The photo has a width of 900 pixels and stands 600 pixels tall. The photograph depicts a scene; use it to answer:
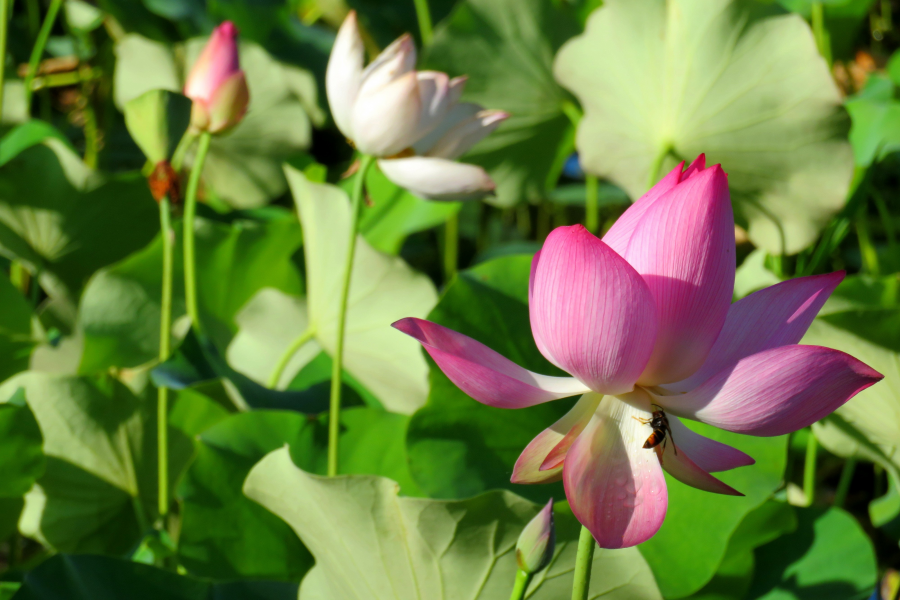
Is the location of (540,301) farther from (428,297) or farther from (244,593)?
(428,297)

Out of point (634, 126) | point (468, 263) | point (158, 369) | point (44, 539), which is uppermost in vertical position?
point (634, 126)

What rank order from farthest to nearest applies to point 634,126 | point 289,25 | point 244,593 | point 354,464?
point 289,25 < point 634,126 < point 354,464 < point 244,593

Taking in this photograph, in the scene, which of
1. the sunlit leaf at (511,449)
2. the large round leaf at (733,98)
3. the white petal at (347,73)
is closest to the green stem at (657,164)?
the large round leaf at (733,98)

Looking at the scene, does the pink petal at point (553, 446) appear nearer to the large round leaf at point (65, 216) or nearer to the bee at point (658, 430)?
the bee at point (658, 430)

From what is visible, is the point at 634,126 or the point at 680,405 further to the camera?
the point at 634,126

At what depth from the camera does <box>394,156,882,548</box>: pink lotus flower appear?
0.67 ft

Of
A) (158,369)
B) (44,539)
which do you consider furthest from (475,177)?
(44,539)

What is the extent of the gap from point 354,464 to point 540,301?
0.31 metres

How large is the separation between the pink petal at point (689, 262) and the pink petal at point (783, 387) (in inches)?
0.6

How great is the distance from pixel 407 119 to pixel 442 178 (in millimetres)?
39

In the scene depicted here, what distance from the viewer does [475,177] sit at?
388mm

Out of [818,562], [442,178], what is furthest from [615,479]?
[818,562]

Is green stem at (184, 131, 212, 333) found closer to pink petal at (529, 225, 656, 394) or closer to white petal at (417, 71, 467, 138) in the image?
white petal at (417, 71, 467, 138)

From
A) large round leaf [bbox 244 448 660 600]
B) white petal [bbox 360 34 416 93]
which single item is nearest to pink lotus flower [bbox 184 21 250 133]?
white petal [bbox 360 34 416 93]
